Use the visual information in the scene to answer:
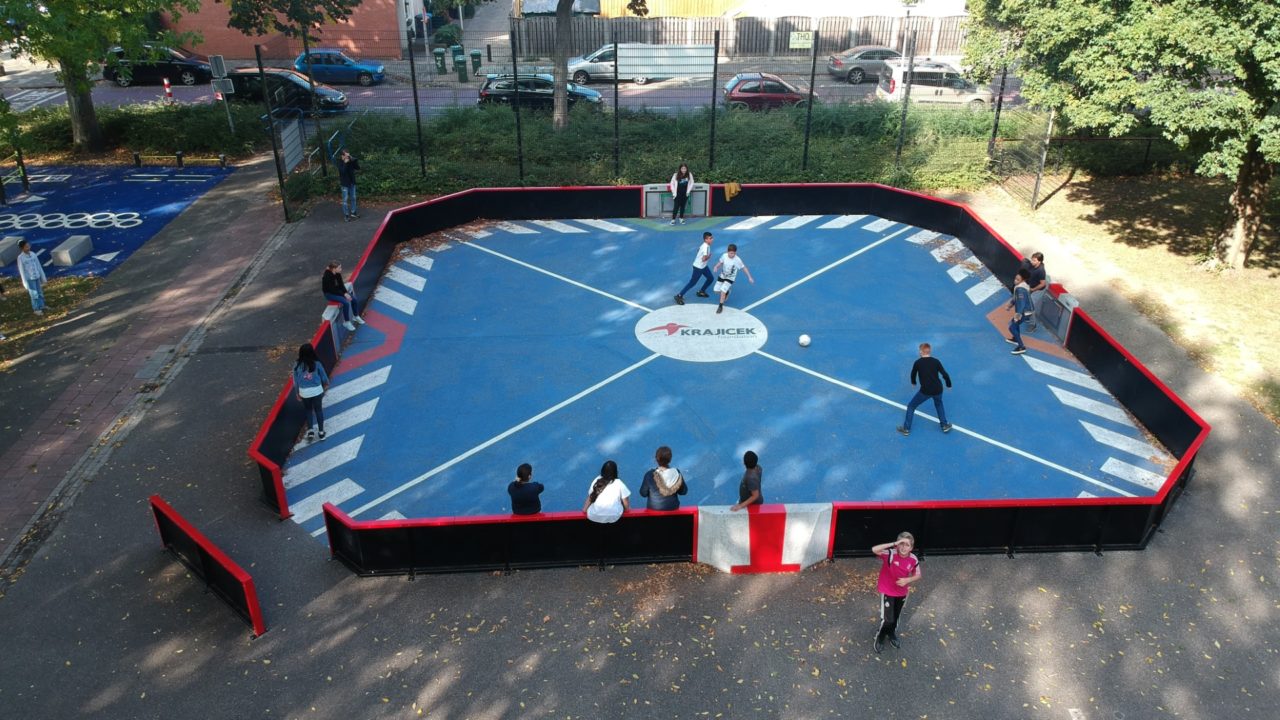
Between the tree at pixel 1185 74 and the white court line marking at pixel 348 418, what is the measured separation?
51.6 feet

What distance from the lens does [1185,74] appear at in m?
17.9

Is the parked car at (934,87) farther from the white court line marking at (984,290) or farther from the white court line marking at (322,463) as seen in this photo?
the white court line marking at (322,463)

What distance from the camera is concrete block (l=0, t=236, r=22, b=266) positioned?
68.7 feet

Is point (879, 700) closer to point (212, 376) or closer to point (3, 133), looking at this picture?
point (212, 376)

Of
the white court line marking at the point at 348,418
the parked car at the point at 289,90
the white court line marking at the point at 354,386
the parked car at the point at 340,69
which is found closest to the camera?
the white court line marking at the point at 348,418

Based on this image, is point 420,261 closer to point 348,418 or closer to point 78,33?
point 348,418

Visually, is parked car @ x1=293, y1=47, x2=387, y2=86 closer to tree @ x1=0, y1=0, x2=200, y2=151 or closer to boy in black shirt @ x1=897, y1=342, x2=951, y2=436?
tree @ x1=0, y1=0, x2=200, y2=151

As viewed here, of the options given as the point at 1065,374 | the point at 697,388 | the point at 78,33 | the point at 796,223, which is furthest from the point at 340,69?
the point at 1065,374

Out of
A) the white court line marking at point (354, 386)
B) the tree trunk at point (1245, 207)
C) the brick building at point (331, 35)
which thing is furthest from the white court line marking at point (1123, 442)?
the brick building at point (331, 35)

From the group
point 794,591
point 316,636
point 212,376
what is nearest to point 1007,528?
point 794,591

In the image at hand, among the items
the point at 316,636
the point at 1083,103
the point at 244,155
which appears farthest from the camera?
the point at 244,155

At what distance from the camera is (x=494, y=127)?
99.2 ft

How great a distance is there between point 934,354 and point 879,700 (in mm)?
9284

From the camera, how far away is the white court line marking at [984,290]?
20.0 meters
